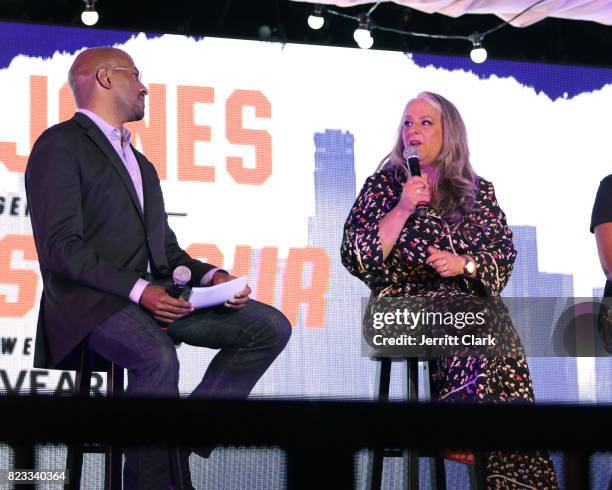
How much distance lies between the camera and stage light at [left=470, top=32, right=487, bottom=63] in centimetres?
434

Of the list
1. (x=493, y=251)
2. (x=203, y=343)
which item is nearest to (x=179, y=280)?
(x=203, y=343)

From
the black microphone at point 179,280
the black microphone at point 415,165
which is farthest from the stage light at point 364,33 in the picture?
the black microphone at point 179,280

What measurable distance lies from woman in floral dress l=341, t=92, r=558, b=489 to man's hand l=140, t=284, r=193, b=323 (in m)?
0.61

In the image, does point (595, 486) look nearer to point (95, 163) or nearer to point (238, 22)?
point (95, 163)

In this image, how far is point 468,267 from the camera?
2.88 meters

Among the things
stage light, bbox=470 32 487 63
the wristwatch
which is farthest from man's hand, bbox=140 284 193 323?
stage light, bbox=470 32 487 63

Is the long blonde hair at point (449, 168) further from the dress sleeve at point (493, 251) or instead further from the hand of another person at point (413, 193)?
the hand of another person at point (413, 193)

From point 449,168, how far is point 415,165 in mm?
233

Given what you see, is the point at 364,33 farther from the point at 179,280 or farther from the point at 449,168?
the point at 179,280

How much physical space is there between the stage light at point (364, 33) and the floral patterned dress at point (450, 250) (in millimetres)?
1296

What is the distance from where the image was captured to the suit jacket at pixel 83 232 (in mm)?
2477

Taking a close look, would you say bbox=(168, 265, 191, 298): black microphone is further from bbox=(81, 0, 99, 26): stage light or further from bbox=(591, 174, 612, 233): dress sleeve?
bbox=(81, 0, 99, 26): stage light

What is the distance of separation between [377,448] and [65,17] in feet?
11.7

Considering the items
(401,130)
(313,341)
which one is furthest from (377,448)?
(313,341)
